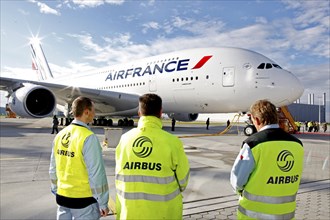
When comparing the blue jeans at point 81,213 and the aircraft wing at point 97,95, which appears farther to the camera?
the aircraft wing at point 97,95

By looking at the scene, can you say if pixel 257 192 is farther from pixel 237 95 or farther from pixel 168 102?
pixel 168 102

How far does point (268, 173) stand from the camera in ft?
7.27

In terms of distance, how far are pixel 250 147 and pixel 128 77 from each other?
18692mm

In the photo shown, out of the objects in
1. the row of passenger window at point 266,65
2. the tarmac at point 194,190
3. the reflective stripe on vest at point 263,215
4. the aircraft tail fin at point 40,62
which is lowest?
the tarmac at point 194,190

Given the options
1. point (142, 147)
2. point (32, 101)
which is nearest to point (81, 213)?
point (142, 147)

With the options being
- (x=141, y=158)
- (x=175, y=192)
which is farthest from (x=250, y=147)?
(x=141, y=158)

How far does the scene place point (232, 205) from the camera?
4355 mm

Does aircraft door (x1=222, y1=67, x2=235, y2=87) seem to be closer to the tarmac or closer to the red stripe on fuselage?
the red stripe on fuselage

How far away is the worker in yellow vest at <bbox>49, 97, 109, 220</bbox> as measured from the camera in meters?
2.40

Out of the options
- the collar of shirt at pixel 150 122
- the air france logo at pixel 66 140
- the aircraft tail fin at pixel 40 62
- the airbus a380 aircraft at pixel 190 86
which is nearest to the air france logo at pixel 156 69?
the airbus a380 aircraft at pixel 190 86

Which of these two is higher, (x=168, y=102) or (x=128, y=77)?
(x=128, y=77)

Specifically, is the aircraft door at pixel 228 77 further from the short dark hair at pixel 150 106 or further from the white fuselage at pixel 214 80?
→ the short dark hair at pixel 150 106

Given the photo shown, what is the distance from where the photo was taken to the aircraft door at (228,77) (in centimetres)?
1465

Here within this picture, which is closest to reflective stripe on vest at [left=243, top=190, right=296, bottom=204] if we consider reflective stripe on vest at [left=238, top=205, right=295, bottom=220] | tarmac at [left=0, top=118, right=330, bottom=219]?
reflective stripe on vest at [left=238, top=205, right=295, bottom=220]
